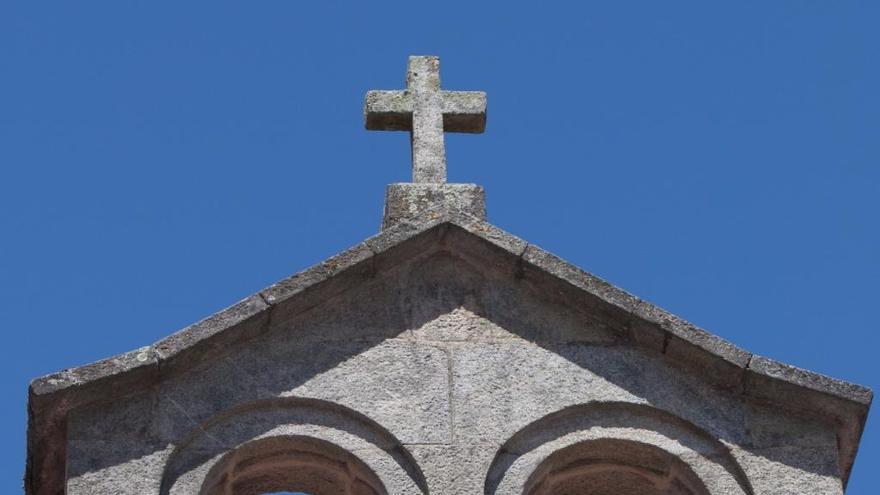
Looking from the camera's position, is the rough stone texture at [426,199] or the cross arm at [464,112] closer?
the rough stone texture at [426,199]

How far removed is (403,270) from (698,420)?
176 centimetres

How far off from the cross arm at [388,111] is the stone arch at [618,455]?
253 centimetres

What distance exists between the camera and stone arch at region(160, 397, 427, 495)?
14.9 metres

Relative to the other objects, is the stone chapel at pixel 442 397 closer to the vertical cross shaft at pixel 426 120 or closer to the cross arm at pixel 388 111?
the vertical cross shaft at pixel 426 120

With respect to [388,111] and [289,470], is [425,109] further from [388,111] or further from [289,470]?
[289,470]

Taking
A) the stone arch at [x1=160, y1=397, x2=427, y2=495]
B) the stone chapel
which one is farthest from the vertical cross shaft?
the stone arch at [x1=160, y1=397, x2=427, y2=495]

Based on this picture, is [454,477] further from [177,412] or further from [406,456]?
[177,412]

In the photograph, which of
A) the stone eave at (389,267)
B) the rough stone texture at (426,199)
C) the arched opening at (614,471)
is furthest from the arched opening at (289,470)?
the rough stone texture at (426,199)

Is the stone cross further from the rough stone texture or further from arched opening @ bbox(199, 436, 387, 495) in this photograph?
arched opening @ bbox(199, 436, 387, 495)

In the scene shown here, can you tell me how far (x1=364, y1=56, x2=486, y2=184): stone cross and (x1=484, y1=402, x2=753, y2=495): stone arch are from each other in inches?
90.2

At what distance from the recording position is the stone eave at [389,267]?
591 inches

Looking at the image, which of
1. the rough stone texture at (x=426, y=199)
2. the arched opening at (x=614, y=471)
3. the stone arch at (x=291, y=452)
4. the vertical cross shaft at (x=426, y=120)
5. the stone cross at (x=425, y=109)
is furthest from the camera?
the stone cross at (x=425, y=109)

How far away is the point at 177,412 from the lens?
1504cm

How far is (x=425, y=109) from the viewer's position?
17.0m
